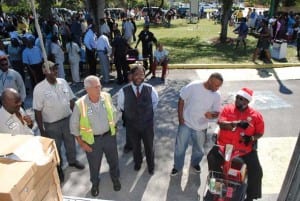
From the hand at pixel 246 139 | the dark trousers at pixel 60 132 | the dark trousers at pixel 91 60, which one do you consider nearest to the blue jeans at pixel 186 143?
the hand at pixel 246 139

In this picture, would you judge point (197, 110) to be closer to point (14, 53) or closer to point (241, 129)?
point (241, 129)

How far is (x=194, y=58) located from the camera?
13.3 meters

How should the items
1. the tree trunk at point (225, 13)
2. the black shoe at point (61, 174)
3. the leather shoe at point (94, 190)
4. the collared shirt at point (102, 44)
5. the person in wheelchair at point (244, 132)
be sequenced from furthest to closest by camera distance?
the tree trunk at point (225, 13)
the collared shirt at point (102, 44)
the black shoe at point (61, 174)
the leather shoe at point (94, 190)
the person in wheelchair at point (244, 132)

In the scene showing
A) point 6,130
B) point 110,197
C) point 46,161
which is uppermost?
point 46,161

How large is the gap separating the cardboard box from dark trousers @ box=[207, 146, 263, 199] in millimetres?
2561

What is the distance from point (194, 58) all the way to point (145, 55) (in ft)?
9.55

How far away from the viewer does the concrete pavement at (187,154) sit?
4992 millimetres

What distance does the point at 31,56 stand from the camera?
8891 mm

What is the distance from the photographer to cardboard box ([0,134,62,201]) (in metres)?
1.85

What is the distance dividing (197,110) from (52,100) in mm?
2173

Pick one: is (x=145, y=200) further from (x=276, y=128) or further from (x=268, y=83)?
(x=268, y=83)

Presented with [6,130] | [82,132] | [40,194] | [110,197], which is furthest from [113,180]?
[40,194]

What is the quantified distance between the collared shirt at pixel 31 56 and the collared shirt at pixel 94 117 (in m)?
Answer: 5.21

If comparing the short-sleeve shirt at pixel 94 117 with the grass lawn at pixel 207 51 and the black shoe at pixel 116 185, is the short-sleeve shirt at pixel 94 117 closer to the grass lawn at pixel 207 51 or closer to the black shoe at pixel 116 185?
the black shoe at pixel 116 185
